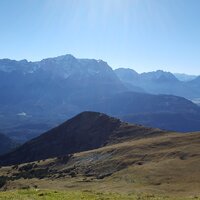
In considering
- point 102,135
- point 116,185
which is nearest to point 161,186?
point 116,185

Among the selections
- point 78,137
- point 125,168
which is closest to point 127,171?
point 125,168

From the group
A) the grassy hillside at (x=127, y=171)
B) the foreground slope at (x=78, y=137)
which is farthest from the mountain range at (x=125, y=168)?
the foreground slope at (x=78, y=137)

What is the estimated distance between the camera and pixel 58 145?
170000mm

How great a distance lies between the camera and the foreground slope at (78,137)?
502 ft

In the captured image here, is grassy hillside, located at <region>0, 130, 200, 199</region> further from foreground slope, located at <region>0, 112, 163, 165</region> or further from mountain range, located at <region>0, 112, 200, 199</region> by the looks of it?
foreground slope, located at <region>0, 112, 163, 165</region>

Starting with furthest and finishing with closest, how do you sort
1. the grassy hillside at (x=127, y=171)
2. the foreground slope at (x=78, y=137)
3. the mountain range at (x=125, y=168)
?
the foreground slope at (x=78, y=137)
the mountain range at (x=125, y=168)
the grassy hillside at (x=127, y=171)

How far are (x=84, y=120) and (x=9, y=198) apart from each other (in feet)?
504

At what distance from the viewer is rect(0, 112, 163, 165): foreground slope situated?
502 ft

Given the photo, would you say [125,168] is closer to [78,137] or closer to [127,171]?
[127,171]

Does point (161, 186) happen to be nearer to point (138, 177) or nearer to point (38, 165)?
point (138, 177)

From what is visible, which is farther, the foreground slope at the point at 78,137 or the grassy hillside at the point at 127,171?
the foreground slope at the point at 78,137

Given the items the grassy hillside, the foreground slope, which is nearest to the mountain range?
the grassy hillside

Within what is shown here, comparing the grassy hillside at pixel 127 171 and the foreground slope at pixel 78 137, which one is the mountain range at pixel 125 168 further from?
the foreground slope at pixel 78 137

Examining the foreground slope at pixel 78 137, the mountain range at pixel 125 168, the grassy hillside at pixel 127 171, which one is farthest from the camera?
the foreground slope at pixel 78 137
